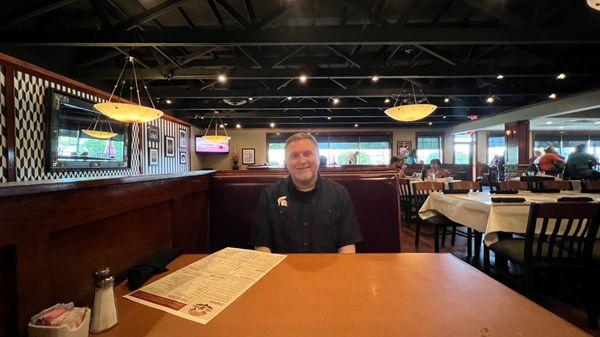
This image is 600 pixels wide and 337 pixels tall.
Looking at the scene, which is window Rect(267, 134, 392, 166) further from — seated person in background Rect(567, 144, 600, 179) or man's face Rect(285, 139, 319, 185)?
man's face Rect(285, 139, 319, 185)

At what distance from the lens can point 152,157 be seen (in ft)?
24.7

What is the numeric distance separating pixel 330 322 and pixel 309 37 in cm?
368

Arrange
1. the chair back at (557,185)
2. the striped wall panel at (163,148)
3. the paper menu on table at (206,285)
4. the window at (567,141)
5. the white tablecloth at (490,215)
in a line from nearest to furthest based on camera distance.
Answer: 1. the paper menu on table at (206,285)
2. the white tablecloth at (490,215)
3. the chair back at (557,185)
4. the striped wall panel at (163,148)
5. the window at (567,141)

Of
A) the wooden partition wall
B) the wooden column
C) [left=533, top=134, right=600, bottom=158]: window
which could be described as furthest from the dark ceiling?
[left=533, top=134, right=600, bottom=158]: window

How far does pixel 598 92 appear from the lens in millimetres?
6094

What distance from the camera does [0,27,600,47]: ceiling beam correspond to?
3510mm

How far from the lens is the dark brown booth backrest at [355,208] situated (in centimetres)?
193

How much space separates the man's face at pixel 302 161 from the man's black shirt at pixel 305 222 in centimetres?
9

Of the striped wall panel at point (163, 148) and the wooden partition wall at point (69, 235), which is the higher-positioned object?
the striped wall panel at point (163, 148)

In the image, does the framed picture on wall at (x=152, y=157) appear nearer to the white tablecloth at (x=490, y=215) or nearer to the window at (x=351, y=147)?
the window at (x=351, y=147)

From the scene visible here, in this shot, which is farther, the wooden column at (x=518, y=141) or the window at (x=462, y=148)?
the window at (x=462, y=148)

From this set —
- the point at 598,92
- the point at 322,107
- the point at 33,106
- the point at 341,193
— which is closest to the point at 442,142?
the point at 598,92

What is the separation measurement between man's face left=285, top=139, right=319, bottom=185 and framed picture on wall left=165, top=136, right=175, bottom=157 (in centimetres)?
803

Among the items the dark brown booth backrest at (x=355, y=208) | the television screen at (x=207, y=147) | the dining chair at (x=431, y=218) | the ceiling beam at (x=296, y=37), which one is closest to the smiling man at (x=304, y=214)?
the dark brown booth backrest at (x=355, y=208)
